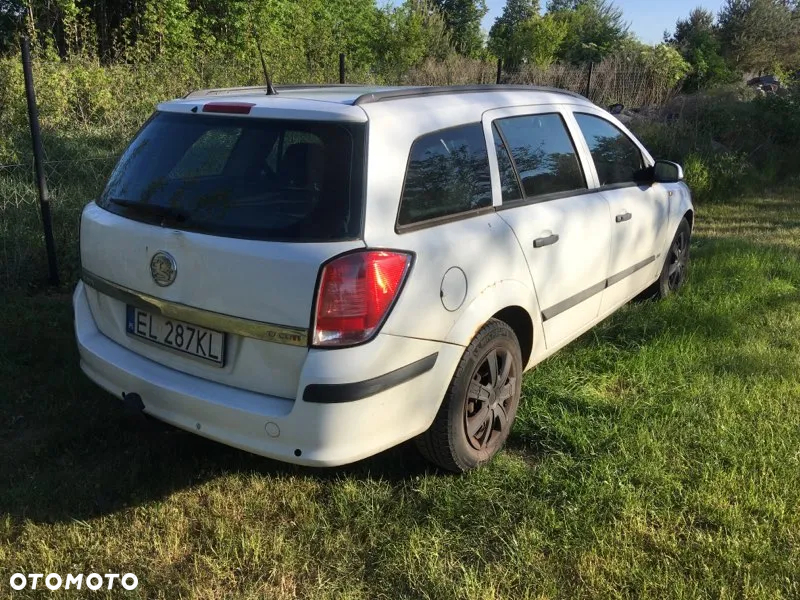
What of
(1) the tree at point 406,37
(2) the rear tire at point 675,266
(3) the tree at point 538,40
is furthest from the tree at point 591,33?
(2) the rear tire at point 675,266

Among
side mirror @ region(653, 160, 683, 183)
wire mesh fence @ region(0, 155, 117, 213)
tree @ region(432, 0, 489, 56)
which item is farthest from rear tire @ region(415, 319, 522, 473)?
tree @ region(432, 0, 489, 56)

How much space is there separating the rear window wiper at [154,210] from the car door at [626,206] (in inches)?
97.5

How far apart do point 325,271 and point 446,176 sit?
0.83 m

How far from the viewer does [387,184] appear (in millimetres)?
2645

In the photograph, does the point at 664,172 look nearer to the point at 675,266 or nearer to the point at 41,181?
the point at 675,266

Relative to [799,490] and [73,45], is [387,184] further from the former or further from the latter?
[73,45]

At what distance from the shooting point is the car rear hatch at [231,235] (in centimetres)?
249

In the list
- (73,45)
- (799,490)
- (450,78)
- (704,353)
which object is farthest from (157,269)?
(450,78)

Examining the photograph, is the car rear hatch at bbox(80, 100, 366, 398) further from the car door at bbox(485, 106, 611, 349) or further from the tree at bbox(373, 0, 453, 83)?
the tree at bbox(373, 0, 453, 83)

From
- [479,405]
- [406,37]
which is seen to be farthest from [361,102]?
[406,37]

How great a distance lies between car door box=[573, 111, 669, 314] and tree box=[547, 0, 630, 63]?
2737 centimetres

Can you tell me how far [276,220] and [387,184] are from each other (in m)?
0.44

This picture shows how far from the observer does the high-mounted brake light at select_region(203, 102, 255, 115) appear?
2.80 m

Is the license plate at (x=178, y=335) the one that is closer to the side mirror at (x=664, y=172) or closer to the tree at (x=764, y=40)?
the side mirror at (x=664, y=172)
